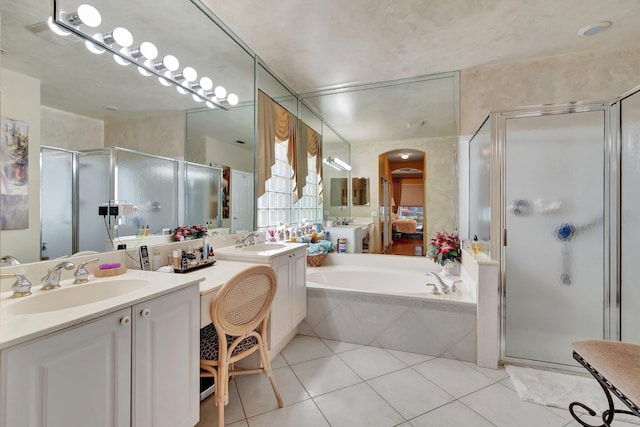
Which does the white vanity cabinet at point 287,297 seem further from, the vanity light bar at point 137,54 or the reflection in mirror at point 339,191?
the reflection in mirror at point 339,191

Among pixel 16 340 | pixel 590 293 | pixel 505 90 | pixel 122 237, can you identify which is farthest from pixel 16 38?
pixel 590 293

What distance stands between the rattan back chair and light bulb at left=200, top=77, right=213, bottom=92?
5.10ft

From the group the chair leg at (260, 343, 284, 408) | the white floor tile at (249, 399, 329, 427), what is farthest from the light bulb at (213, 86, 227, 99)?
the white floor tile at (249, 399, 329, 427)

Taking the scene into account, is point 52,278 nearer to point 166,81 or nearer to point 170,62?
point 166,81

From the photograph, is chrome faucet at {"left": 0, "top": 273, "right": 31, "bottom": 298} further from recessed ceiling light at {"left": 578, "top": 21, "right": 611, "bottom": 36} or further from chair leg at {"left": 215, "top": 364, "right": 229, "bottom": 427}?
recessed ceiling light at {"left": 578, "top": 21, "right": 611, "bottom": 36}

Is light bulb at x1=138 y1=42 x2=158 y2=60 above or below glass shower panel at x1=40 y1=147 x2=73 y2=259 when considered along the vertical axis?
above

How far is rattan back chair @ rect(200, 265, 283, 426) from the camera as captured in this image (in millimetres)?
1354

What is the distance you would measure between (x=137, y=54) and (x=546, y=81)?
336cm

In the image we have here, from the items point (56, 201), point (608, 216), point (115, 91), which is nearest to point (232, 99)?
point (115, 91)

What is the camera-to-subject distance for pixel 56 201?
1.18 m

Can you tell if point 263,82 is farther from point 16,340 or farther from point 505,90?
point 16,340

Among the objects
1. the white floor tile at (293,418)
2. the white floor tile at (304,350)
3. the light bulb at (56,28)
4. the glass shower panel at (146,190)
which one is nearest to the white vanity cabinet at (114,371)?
the white floor tile at (293,418)

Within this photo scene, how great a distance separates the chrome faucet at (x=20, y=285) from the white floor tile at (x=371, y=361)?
6.30 feet

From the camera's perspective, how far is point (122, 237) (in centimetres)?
148
